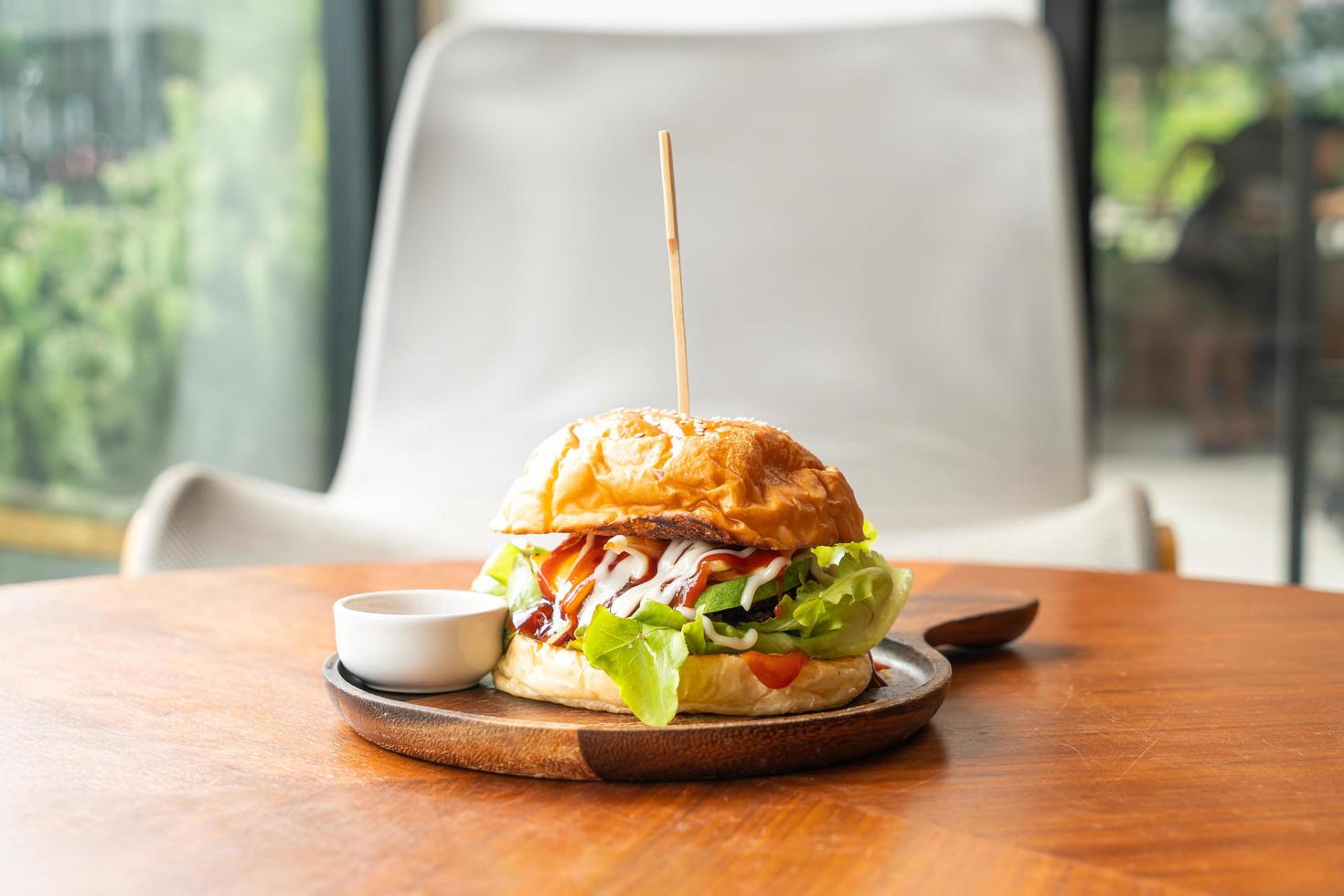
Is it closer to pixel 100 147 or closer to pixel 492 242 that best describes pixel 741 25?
pixel 492 242

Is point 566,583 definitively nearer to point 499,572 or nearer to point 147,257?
point 499,572

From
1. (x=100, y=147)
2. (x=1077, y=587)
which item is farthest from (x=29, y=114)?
(x=1077, y=587)

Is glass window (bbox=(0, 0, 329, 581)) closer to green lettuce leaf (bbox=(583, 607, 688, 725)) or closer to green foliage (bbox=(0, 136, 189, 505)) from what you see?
green foliage (bbox=(0, 136, 189, 505))

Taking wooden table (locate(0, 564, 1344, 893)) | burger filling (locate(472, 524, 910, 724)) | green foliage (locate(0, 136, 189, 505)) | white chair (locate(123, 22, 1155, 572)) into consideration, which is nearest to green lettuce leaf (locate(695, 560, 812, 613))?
burger filling (locate(472, 524, 910, 724))

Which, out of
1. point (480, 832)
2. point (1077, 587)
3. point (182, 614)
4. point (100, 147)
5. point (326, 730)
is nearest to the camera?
point (480, 832)

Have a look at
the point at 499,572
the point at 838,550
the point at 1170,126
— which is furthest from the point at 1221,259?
the point at 499,572

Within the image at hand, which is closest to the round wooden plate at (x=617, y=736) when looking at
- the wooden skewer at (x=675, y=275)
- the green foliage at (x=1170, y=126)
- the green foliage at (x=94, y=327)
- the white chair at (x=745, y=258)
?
the wooden skewer at (x=675, y=275)

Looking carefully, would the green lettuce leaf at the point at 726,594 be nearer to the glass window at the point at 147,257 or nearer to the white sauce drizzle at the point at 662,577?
the white sauce drizzle at the point at 662,577
